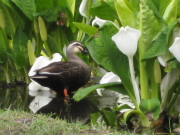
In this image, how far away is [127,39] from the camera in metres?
3.52

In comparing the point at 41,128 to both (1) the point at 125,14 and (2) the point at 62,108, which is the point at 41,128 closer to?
(1) the point at 125,14

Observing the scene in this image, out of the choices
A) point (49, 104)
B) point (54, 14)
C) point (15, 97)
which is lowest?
point (49, 104)

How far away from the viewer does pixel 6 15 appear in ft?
21.9

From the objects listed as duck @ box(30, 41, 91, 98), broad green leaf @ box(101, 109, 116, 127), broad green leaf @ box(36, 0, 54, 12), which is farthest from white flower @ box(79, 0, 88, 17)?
broad green leaf @ box(101, 109, 116, 127)

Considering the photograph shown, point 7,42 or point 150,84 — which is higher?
point 7,42

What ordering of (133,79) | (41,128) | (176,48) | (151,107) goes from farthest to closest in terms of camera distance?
(133,79) → (151,107) → (176,48) → (41,128)

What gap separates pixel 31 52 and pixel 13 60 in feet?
1.71

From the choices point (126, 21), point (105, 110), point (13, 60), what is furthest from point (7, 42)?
point (126, 21)

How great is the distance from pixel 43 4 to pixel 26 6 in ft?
0.85

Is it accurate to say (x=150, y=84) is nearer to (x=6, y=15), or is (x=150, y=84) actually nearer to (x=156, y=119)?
(x=156, y=119)

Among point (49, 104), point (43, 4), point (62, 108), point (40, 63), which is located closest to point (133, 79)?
point (62, 108)

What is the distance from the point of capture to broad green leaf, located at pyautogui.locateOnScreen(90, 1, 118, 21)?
14.1 ft

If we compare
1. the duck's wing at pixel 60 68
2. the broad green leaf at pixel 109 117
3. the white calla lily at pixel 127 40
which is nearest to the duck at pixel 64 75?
the duck's wing at pixel 60 68

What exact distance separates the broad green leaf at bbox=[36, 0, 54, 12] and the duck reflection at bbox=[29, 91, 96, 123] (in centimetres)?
139
